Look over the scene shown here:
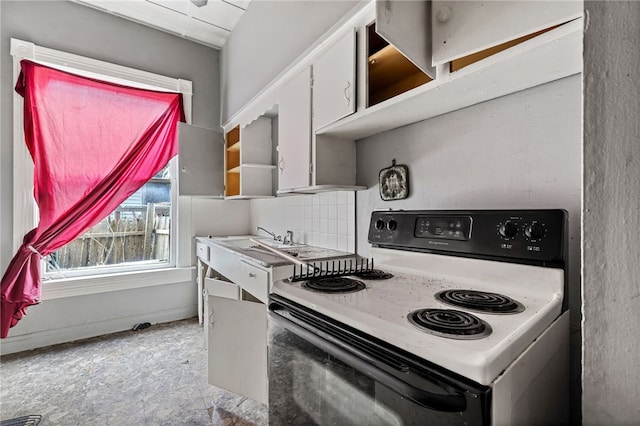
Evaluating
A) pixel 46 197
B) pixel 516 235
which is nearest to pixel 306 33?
pixel 516 235

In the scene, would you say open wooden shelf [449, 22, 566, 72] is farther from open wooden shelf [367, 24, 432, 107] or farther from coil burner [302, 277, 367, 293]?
coil burner [302, 277, 367, 293]

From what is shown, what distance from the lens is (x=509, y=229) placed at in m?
0.97

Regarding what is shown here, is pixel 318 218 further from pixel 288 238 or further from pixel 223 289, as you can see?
pixel 223 289

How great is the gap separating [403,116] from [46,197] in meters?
2.84

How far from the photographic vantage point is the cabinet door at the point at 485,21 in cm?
76

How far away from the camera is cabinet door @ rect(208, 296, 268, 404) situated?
5.11 ft

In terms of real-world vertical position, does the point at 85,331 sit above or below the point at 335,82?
below

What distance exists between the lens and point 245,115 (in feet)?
8.32

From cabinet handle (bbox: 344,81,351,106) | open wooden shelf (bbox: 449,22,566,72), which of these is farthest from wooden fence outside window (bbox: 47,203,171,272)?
open wooden shelf (bbox: 449,22,566,72)

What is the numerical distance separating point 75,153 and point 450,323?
123 inches

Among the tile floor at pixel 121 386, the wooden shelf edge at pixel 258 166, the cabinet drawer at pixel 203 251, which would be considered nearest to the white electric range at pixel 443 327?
the tile floor at pixel 121 386

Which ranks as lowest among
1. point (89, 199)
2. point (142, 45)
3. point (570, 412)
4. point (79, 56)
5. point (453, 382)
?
point (570, 412)

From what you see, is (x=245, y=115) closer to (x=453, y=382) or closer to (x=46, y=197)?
(x=46, y=197)

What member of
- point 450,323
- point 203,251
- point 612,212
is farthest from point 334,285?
point 203,251
